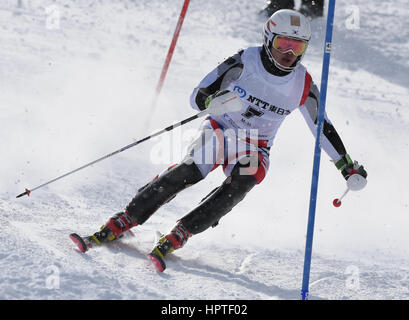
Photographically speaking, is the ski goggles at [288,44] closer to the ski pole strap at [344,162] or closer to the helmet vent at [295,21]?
the helmet vent at [295,21]

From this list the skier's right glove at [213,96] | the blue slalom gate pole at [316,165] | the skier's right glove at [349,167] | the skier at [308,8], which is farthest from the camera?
the skier at [308,8]

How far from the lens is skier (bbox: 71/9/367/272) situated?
3777mm

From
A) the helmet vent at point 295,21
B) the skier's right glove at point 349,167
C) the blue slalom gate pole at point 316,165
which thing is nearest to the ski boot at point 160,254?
the blue slalom gate pole at point 316,165

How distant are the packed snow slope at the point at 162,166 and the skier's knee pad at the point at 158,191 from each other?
0.30m

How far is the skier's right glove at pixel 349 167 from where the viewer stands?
13.0ft

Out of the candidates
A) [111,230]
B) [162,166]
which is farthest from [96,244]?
[162,166]

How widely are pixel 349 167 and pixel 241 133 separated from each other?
33.4 inches

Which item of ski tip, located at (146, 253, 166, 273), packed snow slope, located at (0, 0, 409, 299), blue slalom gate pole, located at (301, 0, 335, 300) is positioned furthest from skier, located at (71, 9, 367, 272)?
blue slalom gate pole, located at (301, 0, 335, 300)

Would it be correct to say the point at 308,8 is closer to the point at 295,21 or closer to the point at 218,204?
the point at 295,21

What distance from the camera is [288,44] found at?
3.85m

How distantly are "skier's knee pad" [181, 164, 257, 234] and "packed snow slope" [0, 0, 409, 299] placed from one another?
1.00ft

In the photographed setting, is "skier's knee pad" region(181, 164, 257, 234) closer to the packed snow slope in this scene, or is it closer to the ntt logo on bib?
the packed snow slope

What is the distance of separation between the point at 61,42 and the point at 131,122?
508cm
